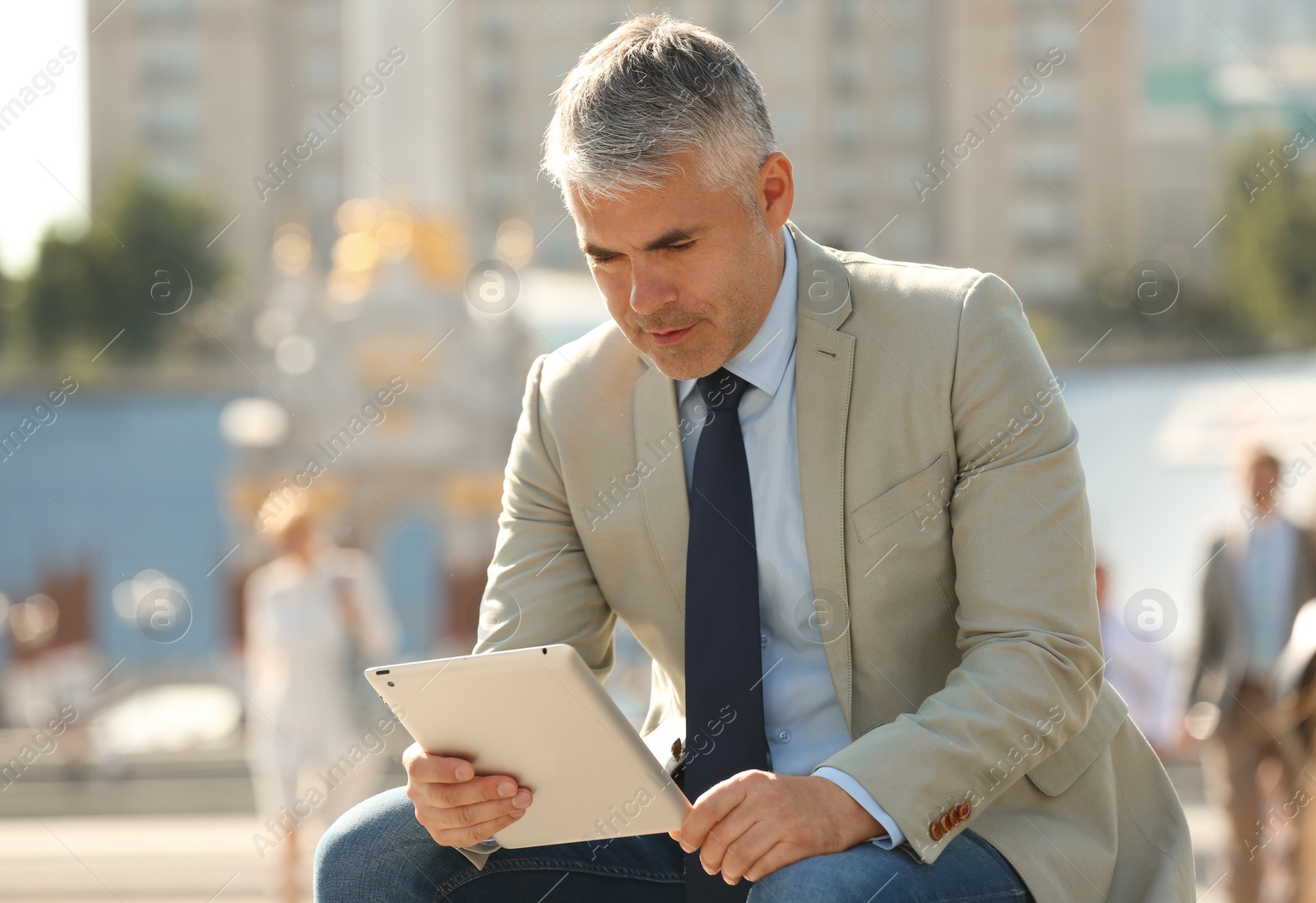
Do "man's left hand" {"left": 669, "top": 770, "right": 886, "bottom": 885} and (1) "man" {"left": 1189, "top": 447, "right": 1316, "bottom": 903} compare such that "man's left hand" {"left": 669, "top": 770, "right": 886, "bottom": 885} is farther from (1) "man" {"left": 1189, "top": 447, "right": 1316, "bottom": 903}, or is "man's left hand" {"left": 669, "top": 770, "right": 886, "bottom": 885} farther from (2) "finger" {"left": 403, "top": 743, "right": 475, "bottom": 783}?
(1) "man" {"left": 1189, "top": 447, "right": 1316, "bottom": 903}

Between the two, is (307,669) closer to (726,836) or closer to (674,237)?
(674,237)

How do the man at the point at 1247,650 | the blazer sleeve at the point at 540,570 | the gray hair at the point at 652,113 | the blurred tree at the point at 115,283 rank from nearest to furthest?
the gray hair at the point at 652,113
the blazer sleeve at the point at 540,570
the man at the point at 1247,650
the blurred tree at the point at 115,283

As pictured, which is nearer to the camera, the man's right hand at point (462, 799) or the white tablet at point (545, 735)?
the white tablet at point (545, 735)

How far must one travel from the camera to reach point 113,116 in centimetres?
4547

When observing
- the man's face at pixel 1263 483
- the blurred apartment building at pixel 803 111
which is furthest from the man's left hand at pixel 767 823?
the blurred apartment building at pixel 803 111

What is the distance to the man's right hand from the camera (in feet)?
5.36

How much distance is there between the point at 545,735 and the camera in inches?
63.1

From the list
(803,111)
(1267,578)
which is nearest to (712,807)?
(1267,578)

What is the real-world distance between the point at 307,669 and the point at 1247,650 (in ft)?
11.9

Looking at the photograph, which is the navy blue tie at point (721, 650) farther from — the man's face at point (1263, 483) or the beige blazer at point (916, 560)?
the man's face at point (1263, 483)

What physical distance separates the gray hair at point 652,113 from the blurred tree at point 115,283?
117ft

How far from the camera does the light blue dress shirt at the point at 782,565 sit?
71.9 inches

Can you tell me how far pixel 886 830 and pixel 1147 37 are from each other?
43.7 meters

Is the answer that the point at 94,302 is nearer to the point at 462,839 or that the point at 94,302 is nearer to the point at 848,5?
the point at 848,5
